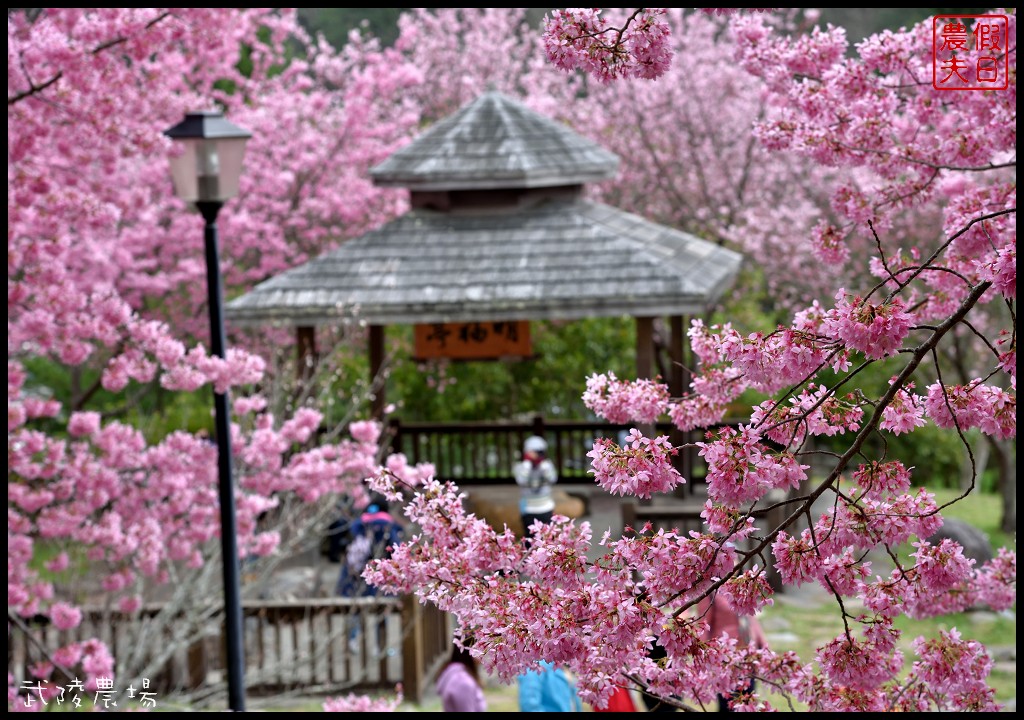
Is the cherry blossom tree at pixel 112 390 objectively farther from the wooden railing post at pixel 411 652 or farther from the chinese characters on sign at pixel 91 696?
the wooden railing post at pixel 411 652

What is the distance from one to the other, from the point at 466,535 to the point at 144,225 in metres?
11.0

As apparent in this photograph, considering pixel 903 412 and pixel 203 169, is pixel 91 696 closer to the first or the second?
pixel 203 169

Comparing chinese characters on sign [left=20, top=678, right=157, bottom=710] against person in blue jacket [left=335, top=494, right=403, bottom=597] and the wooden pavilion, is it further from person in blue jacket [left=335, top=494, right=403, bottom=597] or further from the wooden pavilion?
the wooden pavilion

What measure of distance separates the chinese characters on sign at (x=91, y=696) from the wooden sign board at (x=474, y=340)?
15.4 feet

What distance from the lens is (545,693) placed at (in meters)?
6.42

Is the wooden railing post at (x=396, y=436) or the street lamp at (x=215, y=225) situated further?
the wooden railing post at (x=396, y=436)

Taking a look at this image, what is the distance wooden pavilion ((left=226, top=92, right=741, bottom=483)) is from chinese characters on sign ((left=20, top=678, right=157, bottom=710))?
4.17m

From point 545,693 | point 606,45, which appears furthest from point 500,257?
point 606,45

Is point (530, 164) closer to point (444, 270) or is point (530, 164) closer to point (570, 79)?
point (444, 270)

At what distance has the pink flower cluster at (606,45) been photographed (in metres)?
2.87

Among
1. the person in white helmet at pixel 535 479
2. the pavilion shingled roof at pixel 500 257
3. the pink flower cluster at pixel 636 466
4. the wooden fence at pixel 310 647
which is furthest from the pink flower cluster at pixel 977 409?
the pavilion shingled roof at pixel 500 257

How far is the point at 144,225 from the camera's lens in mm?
13352

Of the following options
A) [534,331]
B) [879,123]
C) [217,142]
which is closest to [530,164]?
[534,331]

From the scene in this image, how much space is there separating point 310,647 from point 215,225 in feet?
10.6
